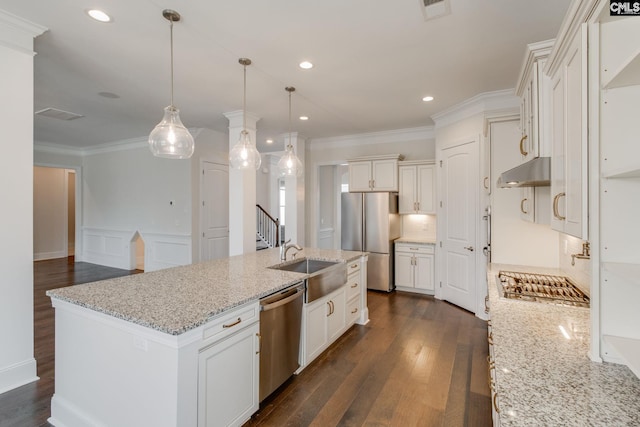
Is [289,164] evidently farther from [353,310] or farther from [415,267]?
[415,267]

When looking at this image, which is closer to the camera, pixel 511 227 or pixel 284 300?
pixel 284 300

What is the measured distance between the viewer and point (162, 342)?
1.50 m

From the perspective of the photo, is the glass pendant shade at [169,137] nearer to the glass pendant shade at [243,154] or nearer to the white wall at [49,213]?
the glass pendant shade at [243,154]

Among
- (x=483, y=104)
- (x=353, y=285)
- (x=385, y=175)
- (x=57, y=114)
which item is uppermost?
(x=57, y=114)

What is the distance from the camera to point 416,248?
5.05 metres

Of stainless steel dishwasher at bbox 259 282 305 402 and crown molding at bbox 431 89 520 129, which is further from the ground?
crown molding at bbox 431 89 520 129

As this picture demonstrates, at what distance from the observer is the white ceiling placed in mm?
2174

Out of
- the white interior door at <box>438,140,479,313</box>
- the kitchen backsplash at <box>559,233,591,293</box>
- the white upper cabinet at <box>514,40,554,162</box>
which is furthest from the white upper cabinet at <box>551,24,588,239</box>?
the white interior door at <box>438,140,479,313</box>

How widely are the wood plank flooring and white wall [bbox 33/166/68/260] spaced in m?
8.72

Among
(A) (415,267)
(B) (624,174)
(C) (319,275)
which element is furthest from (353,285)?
(B) (624,174)

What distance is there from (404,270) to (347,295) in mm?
2067

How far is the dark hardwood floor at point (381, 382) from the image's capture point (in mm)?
2088

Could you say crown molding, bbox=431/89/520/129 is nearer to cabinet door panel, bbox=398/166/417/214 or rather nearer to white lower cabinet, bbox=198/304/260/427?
cabinet door panel, bbox=398/166/417/214

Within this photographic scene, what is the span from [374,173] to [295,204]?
5.06 ft
